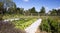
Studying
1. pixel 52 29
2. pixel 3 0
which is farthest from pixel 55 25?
pixel 3 0

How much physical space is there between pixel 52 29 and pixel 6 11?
2237cm

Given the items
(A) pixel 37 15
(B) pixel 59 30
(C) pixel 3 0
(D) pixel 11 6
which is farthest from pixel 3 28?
(A) pixel 37 15

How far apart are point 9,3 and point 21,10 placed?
11367mm

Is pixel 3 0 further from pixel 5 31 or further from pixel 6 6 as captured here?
pixel 5 31

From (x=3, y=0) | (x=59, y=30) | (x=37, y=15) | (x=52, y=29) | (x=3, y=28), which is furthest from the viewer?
(x=37, y=15)

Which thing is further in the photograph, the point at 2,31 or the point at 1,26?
the point at 1,26

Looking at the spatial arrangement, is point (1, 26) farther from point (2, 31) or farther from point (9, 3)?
point (9, 3)

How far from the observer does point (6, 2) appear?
39000 mm

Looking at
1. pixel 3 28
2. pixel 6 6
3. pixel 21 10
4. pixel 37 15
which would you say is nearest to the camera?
pixel 3 28

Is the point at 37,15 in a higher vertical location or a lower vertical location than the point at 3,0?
lower

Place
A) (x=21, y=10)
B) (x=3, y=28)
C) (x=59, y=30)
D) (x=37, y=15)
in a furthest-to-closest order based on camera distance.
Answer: (x=21, y=10) < (x=37, y=15) < (x=59, y=30) < (x=3, y=28)

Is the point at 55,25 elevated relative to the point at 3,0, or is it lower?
lower

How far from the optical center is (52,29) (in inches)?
800

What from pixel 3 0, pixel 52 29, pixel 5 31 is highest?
pixel 3 0
